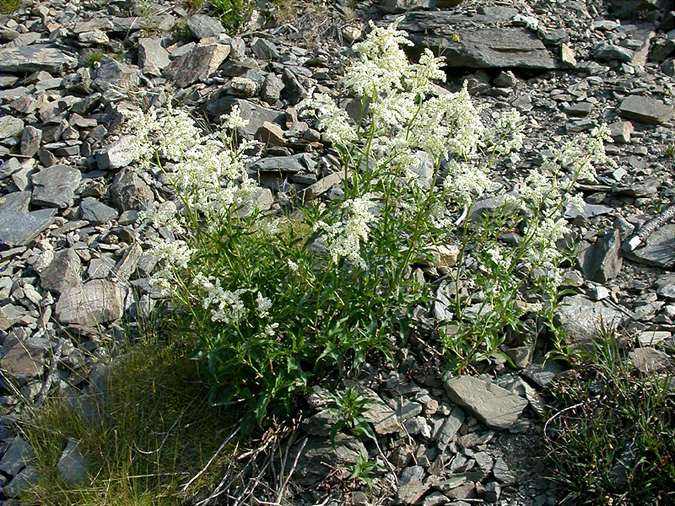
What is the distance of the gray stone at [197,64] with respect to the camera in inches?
308

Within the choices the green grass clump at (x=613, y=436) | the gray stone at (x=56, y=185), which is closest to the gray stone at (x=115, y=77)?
the gray stone at (x=56, y=185)

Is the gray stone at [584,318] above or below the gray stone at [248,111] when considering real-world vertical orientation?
below

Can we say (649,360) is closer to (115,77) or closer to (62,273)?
(62,273)

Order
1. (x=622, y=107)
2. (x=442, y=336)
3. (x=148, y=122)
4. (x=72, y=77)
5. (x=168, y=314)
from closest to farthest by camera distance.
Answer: (x=148, y=122), (x=442, y=336), (x=168, y=314), (x=622, y=107), (x=72, y=77)

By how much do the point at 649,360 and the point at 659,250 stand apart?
125cm

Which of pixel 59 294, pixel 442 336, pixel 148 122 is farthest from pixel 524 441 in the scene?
pixel 59 294

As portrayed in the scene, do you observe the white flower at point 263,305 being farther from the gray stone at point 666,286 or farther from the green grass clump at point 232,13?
the green grass clump at point 232,13

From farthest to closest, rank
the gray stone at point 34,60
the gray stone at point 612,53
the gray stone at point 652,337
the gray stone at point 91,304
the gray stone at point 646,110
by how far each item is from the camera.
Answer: the gray stone at point 34,60
the gray stone at point 612,53
the gray stone at point 646,110
the gray stone at point 91,304
the gray stone at point 652,337

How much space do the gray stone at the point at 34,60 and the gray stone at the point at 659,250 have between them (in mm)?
5909

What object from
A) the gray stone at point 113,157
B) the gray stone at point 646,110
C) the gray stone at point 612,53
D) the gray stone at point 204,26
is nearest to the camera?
the gray stone at point 113,157

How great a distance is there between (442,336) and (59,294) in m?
2.95

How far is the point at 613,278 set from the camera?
5.46 meters

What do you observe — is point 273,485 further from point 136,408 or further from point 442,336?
point 442,336

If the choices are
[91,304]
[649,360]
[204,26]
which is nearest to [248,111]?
[204,26]
